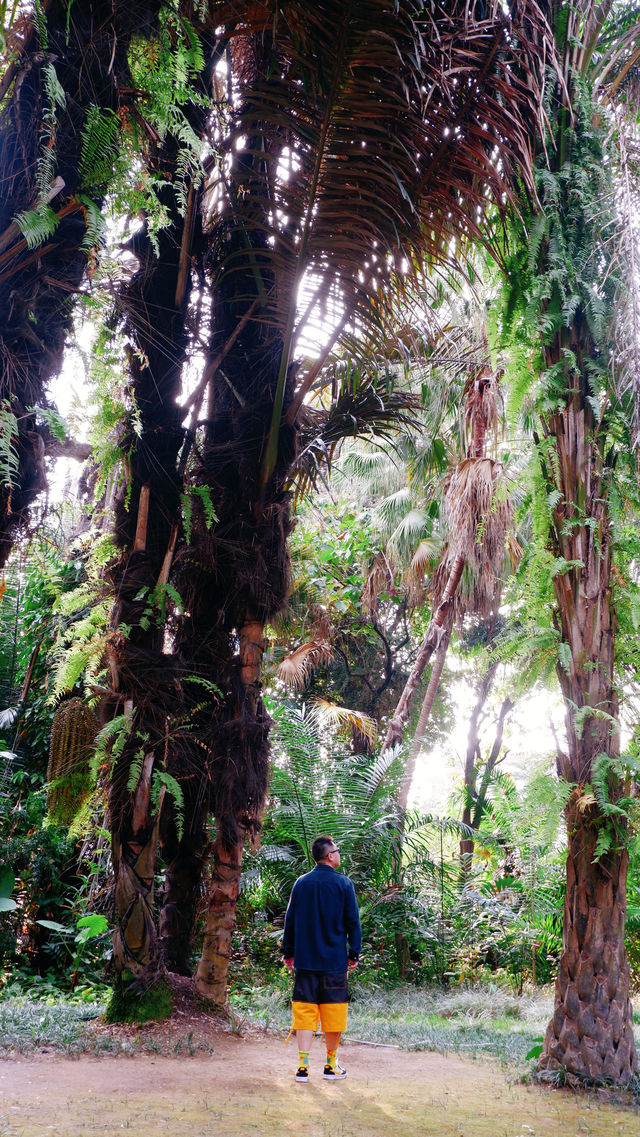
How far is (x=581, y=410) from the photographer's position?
17.6 feet

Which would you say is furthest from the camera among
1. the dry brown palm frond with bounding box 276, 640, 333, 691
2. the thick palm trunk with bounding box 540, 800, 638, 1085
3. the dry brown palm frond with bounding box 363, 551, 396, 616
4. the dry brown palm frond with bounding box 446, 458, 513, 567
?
the dry brown palm frond with bounding box 363, 551, 396, 616

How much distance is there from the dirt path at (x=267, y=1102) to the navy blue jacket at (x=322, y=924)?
2.14ft

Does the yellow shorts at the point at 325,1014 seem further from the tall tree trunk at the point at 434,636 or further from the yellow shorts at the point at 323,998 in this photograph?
the tall tree trunk at the point at 434,636

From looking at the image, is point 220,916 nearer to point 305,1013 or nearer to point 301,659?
point 305,1013

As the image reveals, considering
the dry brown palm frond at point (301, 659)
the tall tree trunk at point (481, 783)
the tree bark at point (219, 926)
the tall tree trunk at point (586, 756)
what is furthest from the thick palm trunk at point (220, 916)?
the tall tree trunk at point (481, 783)

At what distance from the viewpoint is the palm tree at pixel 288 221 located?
434 cm

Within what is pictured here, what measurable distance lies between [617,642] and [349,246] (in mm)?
3121

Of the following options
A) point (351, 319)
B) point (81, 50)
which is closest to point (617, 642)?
point (351, 319)

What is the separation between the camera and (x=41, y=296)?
244cm

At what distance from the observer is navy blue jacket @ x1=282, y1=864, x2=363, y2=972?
4848mm

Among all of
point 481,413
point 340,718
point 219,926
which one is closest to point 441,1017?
point 219,926

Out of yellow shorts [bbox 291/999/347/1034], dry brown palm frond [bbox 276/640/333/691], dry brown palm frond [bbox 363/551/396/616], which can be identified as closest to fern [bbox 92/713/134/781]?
yellow shorts [bbox 291/999/347/1034]

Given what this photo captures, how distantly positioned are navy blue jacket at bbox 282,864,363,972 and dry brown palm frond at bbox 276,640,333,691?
684 centimetres

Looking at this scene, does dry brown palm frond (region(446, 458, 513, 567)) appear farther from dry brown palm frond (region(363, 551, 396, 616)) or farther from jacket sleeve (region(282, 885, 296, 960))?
jacket sleeve (region(282, 885, 296, 960))
